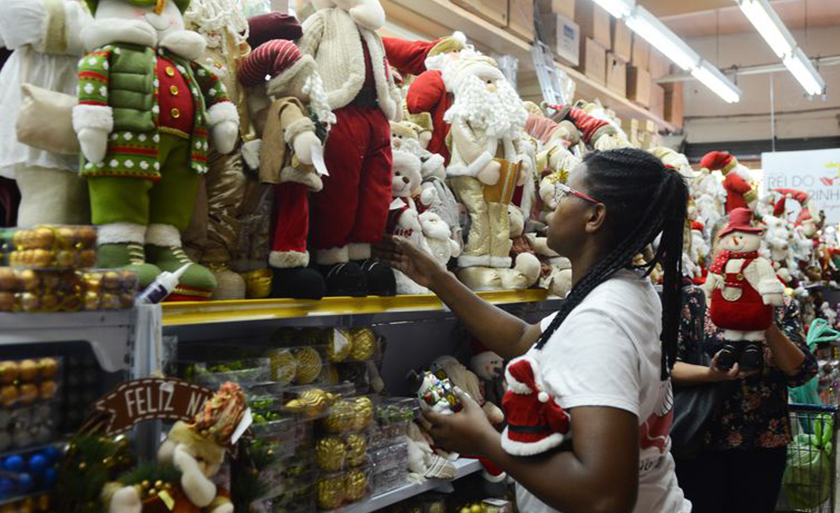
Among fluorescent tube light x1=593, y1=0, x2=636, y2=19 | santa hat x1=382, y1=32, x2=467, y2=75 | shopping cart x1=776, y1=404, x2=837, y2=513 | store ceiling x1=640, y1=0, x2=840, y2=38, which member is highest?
store ceiling x1=640, y1=0, x2=840, y2=38

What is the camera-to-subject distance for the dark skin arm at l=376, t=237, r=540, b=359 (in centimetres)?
193

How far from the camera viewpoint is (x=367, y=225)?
2.21 metres

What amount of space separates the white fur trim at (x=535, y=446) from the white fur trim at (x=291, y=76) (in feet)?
3.47

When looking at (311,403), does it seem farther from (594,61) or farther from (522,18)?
(594,61)

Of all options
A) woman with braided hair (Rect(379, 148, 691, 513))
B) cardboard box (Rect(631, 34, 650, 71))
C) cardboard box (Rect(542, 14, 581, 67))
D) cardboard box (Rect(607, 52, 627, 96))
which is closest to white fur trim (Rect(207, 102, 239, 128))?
woman with braided hair (Rect(379, 148, 691, 513))

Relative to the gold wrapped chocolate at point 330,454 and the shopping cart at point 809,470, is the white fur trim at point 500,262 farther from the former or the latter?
the shopping cart at point 809,470

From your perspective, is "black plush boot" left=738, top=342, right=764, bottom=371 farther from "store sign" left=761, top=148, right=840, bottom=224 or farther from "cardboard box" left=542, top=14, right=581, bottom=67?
"store sign" left=761, top=148, right=840, bottom=224

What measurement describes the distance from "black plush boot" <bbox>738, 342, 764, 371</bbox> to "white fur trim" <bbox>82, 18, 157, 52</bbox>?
2173 millimetres

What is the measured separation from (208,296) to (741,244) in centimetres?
222

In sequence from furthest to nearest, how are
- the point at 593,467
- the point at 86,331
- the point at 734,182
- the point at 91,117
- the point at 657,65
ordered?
the point at 657,65 → the point at 734,182 → the point at 91,117 → the point at 86,331 → the point at 593,467

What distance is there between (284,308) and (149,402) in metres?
0.53

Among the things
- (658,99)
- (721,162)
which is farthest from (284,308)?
(658,99)

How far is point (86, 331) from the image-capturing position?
1.31m

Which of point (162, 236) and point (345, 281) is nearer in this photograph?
point (162, 236)
